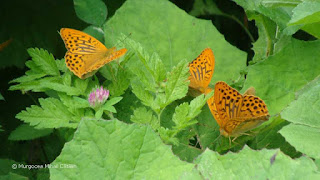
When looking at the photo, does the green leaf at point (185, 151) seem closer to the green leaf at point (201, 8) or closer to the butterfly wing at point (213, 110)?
the butterfly wing at point (213, 110)

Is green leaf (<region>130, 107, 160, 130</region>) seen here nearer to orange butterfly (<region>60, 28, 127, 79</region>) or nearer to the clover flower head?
the clover flower head

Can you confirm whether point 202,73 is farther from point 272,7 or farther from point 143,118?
point 272,7

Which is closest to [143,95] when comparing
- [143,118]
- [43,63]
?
[143,118]

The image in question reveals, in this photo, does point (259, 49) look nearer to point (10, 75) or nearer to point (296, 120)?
point (296, 120)

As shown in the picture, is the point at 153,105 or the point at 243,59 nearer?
the point at 153,105

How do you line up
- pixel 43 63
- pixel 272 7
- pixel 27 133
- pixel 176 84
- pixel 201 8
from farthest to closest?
pixel 201 8, pixel 272 7, pixel 27 133, pixel 43 63, pixel 176 84

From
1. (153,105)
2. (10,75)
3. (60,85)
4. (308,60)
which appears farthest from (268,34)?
(10,75)
